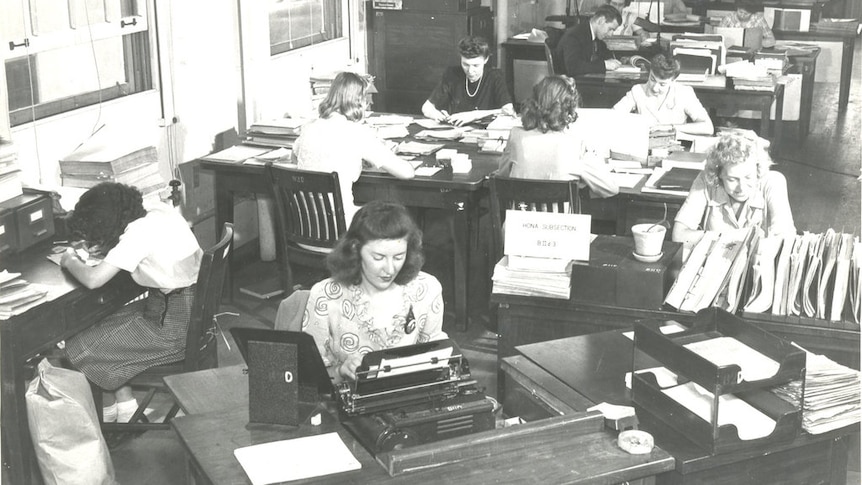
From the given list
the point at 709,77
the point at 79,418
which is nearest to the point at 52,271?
the point at 79,418

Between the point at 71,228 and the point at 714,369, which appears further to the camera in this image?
the point at 71,228

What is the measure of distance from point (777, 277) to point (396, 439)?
153 centimetres

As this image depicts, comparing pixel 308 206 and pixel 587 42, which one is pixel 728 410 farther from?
pixel 587 42

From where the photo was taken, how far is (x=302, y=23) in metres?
7.36

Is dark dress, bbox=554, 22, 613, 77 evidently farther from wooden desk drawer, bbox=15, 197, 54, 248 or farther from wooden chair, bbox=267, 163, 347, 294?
wooden desk drawer, bbox=15, 197, 54, 248

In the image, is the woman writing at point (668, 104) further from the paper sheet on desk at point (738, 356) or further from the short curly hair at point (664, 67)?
the paper sheet on desk at point (738, 356)

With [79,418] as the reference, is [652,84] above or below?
above

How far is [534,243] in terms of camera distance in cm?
379

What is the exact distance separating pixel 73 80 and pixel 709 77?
14.8 ft

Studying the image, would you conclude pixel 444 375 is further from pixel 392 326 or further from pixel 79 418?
pixel 79 418

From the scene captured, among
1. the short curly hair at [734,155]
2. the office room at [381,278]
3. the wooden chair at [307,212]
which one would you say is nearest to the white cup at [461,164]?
the office room at [381,278]

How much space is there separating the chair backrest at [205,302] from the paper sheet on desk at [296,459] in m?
1.30

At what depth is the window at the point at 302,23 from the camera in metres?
6.97

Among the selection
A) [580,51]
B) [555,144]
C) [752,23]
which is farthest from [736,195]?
[752,23]
